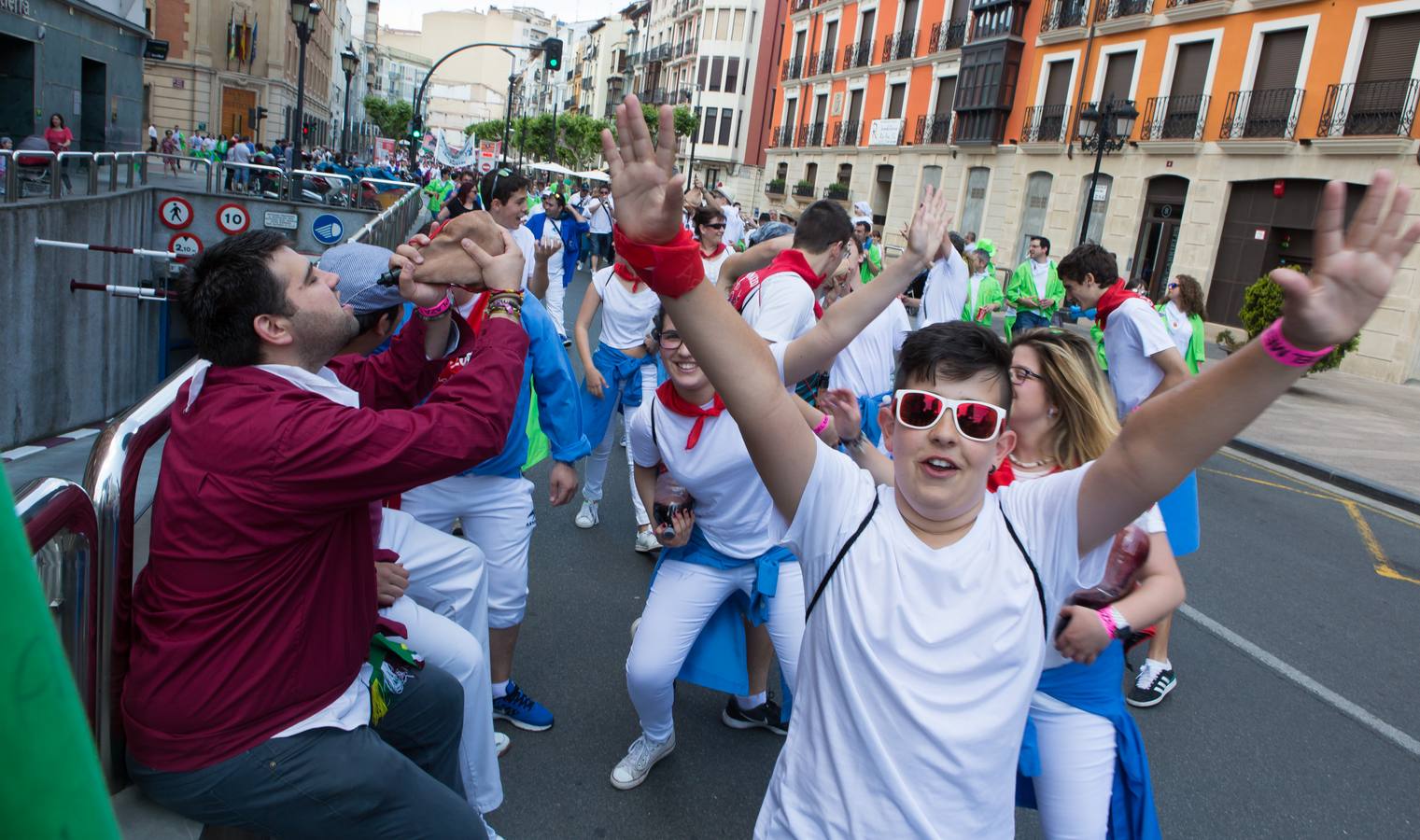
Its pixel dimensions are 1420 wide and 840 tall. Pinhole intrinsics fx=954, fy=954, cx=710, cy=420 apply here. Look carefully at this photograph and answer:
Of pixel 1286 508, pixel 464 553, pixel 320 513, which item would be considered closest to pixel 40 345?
pixel 464 553

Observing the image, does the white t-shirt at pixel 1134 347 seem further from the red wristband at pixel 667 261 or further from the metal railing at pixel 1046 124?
the metal railing at pixel 1046 124

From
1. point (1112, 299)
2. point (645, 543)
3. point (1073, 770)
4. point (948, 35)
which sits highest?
point (948, 35)

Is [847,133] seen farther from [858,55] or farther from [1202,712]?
[1202,712]

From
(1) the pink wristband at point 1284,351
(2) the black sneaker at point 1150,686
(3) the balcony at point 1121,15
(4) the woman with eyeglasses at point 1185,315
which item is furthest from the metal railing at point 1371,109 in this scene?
(1) the pink wristband at point 1284,351

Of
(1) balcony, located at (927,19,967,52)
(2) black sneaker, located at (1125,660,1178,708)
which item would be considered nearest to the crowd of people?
(2) black sneaker, located at (1125,660,1178,708)

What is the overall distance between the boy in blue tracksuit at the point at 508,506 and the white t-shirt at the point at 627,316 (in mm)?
2412

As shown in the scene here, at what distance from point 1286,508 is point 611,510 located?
21.2 feet

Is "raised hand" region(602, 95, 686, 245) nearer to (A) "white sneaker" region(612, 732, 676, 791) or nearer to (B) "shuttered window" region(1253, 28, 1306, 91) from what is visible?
(A) "white sneaker" region(612, 732, 676, 791)

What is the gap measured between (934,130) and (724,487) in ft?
123

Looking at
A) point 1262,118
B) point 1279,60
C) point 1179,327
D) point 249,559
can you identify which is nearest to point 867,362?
point 1179,327

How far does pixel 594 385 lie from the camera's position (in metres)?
6.32

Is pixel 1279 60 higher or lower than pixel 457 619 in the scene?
higher

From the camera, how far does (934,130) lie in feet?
125

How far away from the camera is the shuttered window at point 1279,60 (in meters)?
23.1
